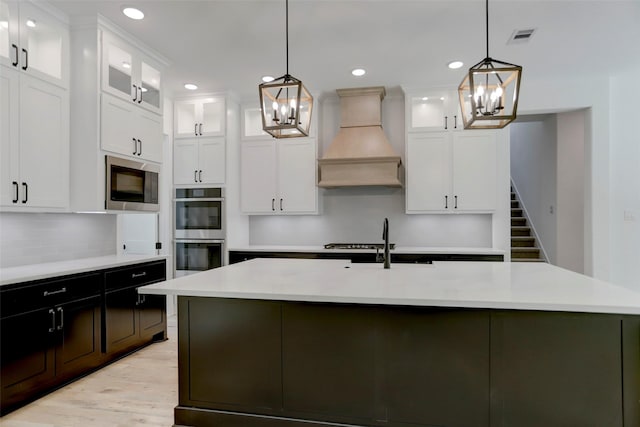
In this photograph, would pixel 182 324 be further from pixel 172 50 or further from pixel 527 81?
pixel 527 81

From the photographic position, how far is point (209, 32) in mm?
3479

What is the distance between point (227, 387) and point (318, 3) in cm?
278

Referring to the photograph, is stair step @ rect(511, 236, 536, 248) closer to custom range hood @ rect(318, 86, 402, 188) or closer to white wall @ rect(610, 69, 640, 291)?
white wall @ rect(610, 69, 640, 291)

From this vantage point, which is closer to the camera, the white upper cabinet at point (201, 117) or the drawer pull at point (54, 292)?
the drawer pull at point (54, 292)

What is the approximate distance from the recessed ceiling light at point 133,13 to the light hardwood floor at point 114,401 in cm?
293

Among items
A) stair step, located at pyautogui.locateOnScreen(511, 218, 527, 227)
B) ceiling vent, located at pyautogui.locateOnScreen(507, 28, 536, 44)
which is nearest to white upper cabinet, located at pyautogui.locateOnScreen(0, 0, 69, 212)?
ceiling vent, located at pyautogui.locateOnScreen(507, 28, 536, 44)

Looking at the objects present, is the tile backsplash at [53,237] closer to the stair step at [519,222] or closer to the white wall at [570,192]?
the white wall at [570,192]

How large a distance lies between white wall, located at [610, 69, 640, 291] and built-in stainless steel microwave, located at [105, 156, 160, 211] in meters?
5.23

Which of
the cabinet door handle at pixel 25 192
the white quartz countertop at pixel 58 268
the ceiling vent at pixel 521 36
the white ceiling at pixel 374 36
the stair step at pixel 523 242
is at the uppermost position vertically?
the white ceiling at pixel 374 36

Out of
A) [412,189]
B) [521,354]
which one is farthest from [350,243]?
[521,354]

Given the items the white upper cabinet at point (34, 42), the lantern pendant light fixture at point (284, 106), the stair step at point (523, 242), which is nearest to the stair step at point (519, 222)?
the stair step at point (523, 242)

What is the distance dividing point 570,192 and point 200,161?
5149 millimetres

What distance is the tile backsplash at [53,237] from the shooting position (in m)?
3.12

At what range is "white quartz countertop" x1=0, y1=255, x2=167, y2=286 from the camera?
2.61 m
